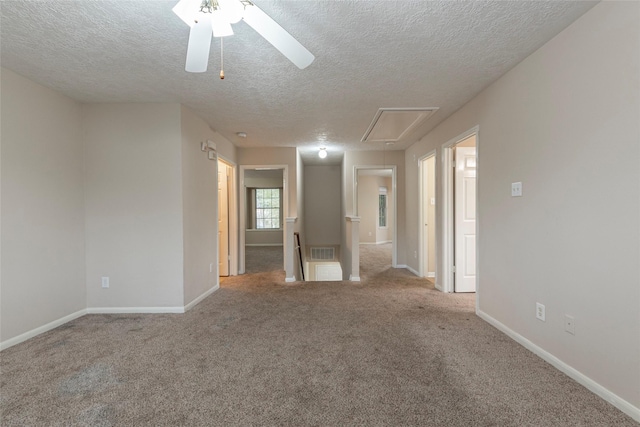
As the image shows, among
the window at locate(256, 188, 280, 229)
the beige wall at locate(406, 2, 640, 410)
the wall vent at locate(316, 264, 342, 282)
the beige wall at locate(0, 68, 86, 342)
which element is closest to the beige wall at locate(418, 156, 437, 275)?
the beige wall at locate(406, 2, 640, 410)

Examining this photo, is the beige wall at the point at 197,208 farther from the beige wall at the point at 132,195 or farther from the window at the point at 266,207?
the window at the point at 266,207

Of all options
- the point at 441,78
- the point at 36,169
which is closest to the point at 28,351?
the point at 36,169

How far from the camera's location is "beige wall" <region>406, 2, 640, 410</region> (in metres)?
1.56

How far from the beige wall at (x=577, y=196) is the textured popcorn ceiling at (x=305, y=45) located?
264 mm

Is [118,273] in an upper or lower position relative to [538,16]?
lower

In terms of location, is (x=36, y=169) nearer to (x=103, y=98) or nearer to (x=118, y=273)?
(x=103, y=98)

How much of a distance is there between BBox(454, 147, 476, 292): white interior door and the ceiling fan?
116 inches

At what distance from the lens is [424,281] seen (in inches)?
180

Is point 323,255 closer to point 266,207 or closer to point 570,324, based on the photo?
point 266,207

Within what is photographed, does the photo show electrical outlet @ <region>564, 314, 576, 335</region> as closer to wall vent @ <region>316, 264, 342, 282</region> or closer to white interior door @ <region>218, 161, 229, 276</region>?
white interior door @ <region>218, 161, 229, 276</region>

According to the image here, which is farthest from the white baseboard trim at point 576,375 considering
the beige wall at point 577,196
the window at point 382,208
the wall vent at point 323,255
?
the window at point 382,208

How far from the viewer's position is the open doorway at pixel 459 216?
3811 millimetres

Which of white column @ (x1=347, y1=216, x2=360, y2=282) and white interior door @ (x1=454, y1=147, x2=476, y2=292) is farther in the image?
white column @ (x1=347, y1=216, x2=360, y2=282)

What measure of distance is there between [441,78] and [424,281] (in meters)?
3.09
